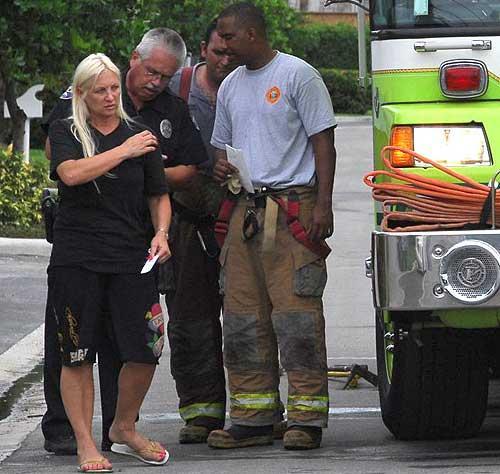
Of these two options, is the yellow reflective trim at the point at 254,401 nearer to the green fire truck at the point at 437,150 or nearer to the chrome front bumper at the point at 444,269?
the green fire truck at the point at 437,150

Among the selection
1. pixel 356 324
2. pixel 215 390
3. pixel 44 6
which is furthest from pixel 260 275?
pixel 44 6

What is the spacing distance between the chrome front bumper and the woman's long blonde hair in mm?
1358

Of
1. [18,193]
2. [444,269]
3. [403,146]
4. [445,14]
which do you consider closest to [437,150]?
[403,146]

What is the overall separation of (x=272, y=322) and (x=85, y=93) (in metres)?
1.24

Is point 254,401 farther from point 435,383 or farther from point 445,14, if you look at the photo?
point 445,14

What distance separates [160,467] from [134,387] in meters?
0.34

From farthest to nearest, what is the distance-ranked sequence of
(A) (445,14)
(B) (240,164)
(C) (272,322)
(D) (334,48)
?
1. (D) (334,48)
2. (C) (272,322)
3. (B) (240,164)
4. (A) (445,14)

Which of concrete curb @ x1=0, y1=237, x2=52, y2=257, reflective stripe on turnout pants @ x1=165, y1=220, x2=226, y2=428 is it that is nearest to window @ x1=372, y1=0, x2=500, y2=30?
reflective stripe on turnout pants @ x1=165, y1=220, x2=226, y2=428

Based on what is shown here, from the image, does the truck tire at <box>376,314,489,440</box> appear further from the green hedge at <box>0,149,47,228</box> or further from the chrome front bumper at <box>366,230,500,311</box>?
the green hedge at <box>0,149,47,228</box>

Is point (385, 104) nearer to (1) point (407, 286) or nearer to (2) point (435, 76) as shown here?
(2) point (435, 76)

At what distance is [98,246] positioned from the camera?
19.8 ft

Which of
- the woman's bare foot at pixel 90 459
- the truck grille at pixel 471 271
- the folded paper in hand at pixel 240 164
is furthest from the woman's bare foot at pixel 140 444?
the truck grille at pixel 471 271

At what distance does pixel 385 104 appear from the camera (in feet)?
18.8

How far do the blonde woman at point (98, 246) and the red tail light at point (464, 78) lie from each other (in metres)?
1.24
